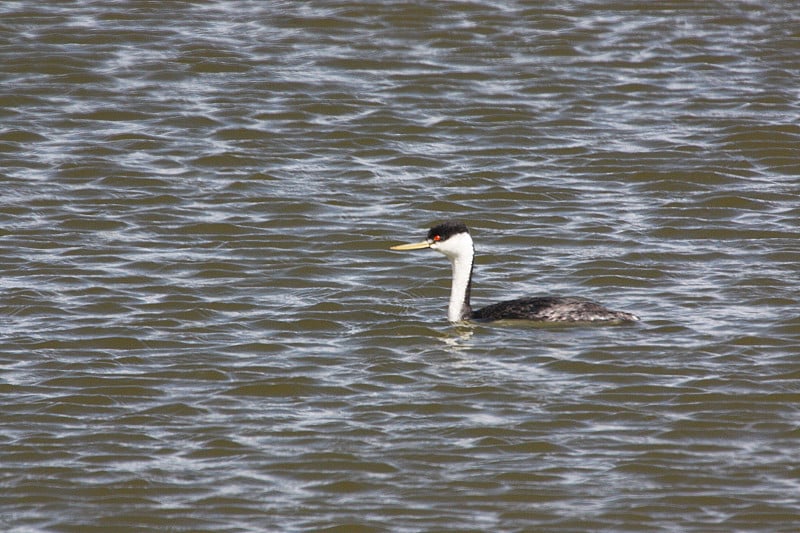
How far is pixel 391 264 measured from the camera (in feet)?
49.2

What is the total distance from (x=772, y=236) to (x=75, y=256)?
270 inches

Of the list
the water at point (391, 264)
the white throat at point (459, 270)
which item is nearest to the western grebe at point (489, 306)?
the white throat at point (459, 270)

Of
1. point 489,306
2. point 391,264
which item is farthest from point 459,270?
point 391,264

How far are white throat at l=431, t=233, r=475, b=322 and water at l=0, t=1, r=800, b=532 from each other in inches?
9.1

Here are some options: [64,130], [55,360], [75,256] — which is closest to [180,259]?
[75,256]

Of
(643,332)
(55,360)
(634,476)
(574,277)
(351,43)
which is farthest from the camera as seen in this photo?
(351,43)

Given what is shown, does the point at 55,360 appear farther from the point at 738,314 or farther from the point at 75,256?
the point at 738,314

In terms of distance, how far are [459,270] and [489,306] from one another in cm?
42

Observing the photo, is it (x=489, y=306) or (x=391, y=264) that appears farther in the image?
(x=391, y=264)

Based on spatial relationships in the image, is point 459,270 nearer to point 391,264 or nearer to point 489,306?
point 489,306

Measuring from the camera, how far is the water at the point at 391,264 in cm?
992

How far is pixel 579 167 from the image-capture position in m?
17.6

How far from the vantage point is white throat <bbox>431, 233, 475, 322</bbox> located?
1341cm

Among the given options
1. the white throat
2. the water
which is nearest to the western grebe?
the white throat
